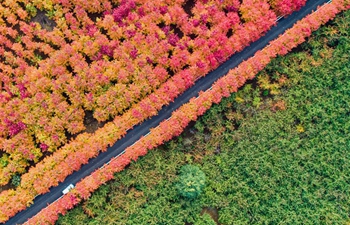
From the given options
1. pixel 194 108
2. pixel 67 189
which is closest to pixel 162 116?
pixel 194 108

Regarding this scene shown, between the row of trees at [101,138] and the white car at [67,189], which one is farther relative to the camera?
the white car at [67,189]

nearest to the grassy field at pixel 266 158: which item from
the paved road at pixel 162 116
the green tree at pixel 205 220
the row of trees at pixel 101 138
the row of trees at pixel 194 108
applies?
the green tree at pixel 205 220

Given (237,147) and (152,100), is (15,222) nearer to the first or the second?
(152,100)

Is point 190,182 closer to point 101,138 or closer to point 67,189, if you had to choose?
point 101,138

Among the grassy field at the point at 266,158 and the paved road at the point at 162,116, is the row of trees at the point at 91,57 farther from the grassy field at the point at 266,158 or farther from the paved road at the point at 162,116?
the grassy field at the point at 266,158

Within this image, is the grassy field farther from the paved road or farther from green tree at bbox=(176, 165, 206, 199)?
the paved road
